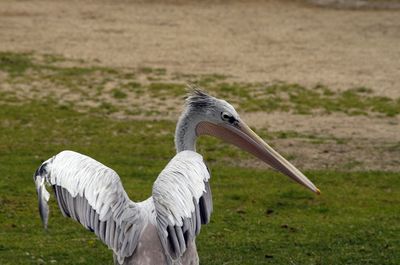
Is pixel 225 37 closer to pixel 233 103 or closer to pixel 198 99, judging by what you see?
pixel 233 103

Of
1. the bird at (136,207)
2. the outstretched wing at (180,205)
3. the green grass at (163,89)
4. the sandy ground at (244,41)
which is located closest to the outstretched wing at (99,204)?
the bird at (136,207)

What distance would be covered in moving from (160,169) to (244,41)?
9.25 meters

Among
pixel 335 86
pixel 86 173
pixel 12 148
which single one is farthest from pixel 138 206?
pixel 335 86

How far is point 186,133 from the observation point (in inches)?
278

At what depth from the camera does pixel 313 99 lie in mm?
16156

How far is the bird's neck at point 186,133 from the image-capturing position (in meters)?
7.05

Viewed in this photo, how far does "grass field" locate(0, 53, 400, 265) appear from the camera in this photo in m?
8.98

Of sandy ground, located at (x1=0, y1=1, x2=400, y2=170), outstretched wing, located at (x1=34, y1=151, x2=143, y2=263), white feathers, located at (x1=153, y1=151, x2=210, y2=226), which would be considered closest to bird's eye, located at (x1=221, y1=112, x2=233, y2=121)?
white feathers, located at (x1=153, y1=151, x2=210, y2=226)

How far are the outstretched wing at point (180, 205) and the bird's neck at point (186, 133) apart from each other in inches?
30.1

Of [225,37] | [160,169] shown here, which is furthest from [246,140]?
[225,37]

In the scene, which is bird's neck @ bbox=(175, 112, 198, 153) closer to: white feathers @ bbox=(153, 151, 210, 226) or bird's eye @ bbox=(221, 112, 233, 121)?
bird's eye @ bbox=(221, 112, 233, 121)

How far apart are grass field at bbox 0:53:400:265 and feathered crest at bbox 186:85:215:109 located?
1.92 meters

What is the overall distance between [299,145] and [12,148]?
350 cm

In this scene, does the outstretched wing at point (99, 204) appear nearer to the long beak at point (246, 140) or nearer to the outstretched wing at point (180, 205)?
the outstretched wing at point (180, 205)
